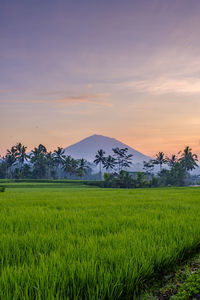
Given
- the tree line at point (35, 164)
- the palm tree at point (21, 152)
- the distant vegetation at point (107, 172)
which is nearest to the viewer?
the distant vegetation at point (107, 172)

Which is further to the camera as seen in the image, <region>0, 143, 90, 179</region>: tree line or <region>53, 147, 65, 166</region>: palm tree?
<region>53, 147, 65, 166</region>: palm tree

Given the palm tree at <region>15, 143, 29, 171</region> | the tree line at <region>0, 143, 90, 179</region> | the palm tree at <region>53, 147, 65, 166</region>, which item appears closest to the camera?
the tree line at <region>0, 143, 90, 179</region>

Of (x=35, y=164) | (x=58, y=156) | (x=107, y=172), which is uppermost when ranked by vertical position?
(x=58, y=156)

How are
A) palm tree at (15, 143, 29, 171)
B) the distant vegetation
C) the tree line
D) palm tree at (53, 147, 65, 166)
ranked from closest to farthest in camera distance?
the distant vegetation → the tree line → palm tree at (15, 143, 29, 171) → palm tree at (53, 147, 65, 166)

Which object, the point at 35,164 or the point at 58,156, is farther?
the point at 58,156

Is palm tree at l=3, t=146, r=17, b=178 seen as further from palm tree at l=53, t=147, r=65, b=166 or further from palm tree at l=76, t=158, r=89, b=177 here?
palm tree at l=76, t=158, r=89, b=177

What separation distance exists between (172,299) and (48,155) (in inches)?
3416

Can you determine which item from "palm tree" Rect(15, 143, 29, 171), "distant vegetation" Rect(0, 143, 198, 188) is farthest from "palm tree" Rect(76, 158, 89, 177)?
"palm tree" Rect(15, 143, 29, 171)

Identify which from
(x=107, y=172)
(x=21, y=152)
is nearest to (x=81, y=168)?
(x=107, y=172)

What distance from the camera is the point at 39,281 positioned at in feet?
5.80

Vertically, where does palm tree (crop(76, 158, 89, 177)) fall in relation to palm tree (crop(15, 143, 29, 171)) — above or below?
below

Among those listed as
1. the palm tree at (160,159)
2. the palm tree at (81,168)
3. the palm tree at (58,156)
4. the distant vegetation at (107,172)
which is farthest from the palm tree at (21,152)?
the palm tree at (160,159)

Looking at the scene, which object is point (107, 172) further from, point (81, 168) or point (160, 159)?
point (160, 159)

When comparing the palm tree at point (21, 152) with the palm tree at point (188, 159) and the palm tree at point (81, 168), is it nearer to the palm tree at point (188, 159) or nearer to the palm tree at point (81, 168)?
the palm tree at point (81, 168)
